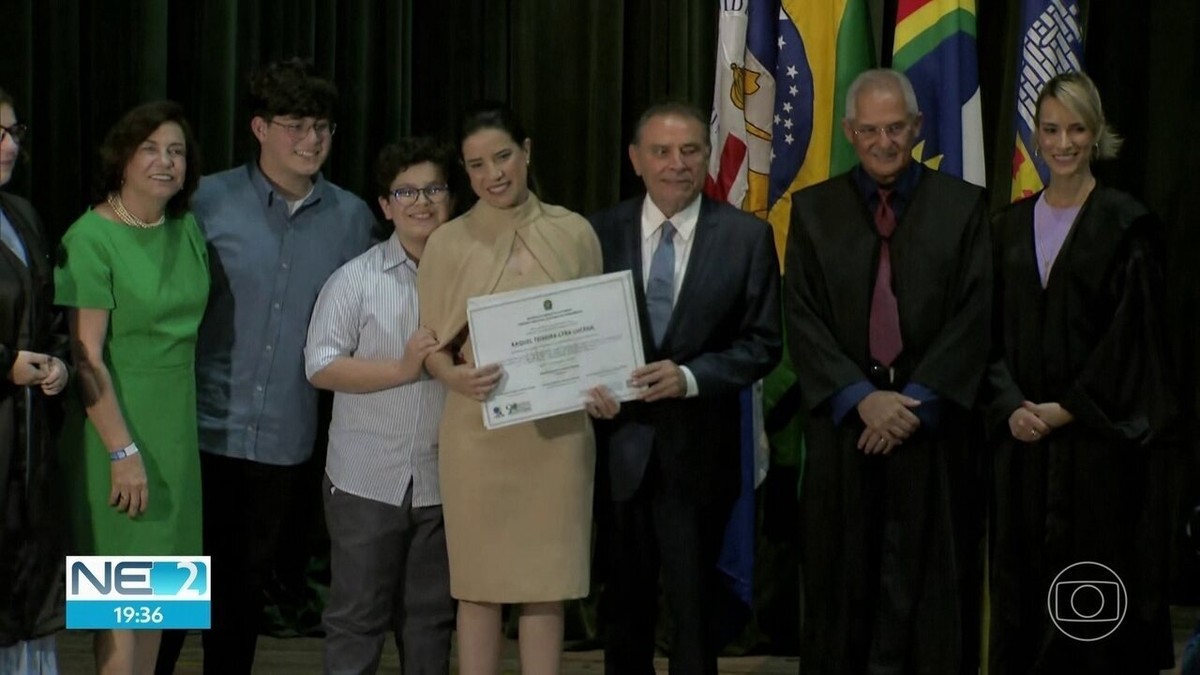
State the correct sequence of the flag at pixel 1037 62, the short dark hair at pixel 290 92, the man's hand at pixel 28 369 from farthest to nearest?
the flag at pixel 1037 62, the short dark hair at pixel 290 92, the man's hand at pixel 28 369

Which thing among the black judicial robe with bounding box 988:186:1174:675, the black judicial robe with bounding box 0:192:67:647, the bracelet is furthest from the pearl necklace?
the black judicial robe with bounding box 988:186:1174:675

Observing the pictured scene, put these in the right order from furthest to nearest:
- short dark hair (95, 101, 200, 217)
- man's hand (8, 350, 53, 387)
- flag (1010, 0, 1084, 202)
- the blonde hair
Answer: flag (1010, 0, 1084, 202)
the blonde hair
short dark hair (95, 101, 200, 217)
man's hand (8, 350, 53, 387)

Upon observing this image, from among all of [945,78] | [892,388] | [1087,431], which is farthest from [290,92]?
[1087,431]

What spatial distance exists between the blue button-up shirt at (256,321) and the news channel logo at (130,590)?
328 millimetres

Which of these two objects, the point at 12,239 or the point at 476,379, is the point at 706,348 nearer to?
the point at 476,379

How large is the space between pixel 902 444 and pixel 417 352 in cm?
113

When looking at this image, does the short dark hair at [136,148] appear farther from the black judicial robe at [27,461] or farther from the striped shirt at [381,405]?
the striped shirt at [381,405]

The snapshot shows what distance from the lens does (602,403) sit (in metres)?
3.46

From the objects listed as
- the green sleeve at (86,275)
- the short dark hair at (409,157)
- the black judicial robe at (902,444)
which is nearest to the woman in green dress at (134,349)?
the green sleeve at (86,275)

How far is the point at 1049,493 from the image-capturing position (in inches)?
148

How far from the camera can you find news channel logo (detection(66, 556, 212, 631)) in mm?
3598

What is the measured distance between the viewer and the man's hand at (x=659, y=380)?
3.48 m

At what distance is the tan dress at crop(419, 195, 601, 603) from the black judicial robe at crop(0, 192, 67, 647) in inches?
32.6

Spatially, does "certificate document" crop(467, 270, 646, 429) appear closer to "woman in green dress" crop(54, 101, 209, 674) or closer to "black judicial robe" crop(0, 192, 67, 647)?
"woman in green dress" crop(54, 101, 209, 674)
